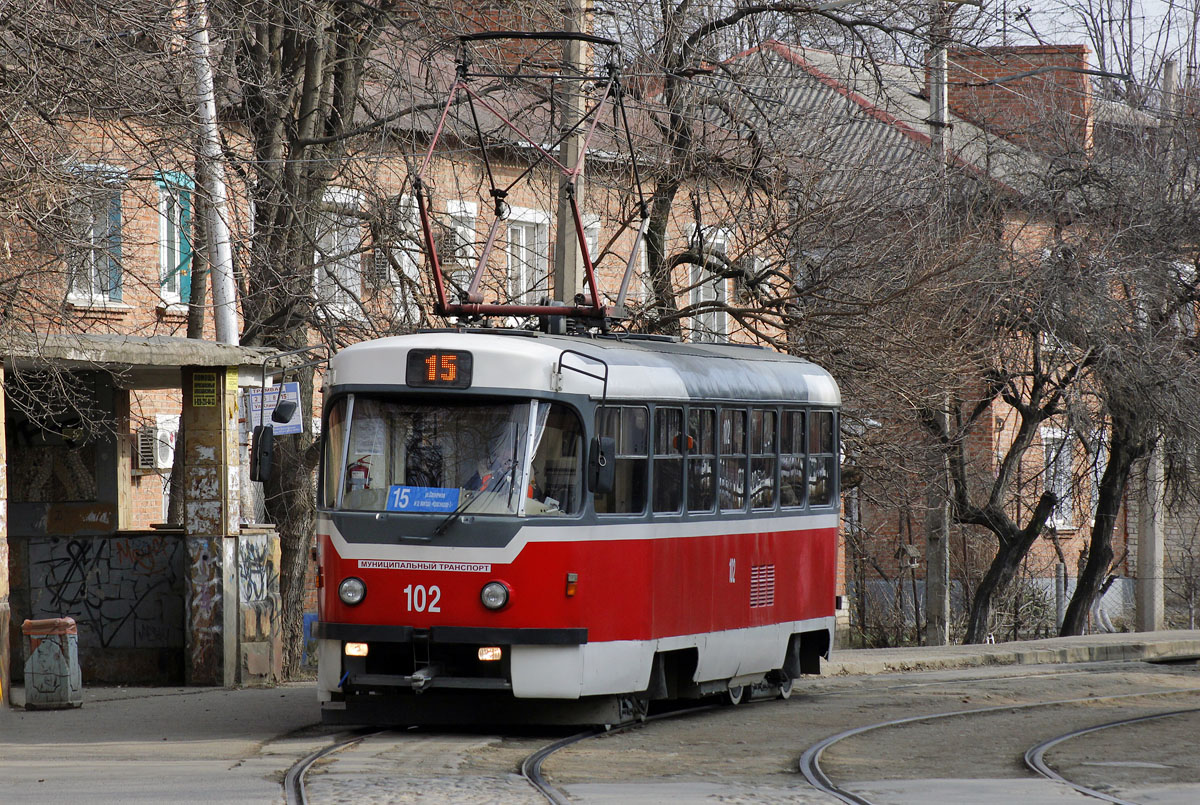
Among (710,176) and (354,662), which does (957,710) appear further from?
(710,176)

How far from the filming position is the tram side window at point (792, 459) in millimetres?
14055

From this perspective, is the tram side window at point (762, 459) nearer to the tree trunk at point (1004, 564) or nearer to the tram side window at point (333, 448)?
the tram side window at point (333, 448)

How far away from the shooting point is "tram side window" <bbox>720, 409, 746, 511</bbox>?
13.1m

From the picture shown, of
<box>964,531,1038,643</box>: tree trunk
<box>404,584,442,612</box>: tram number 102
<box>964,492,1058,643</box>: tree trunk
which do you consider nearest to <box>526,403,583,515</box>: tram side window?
<box>404,584,442,612</box>: tram number 102

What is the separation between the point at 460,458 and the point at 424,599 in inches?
36.8

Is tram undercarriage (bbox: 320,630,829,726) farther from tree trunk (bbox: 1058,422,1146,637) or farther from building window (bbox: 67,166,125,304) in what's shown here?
tree trunk (bbox: 1058,422,1146,637)

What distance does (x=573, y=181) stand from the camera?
14688 millimetres

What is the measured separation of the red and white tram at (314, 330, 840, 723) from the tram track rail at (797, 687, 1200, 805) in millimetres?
1322

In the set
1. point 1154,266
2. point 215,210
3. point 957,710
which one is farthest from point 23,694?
point 1154,266

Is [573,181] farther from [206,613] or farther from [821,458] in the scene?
[206,613]

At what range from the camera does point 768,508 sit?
13.8m

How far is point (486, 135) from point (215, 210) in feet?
13.7

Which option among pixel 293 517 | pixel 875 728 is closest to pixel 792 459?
pixel 875 728

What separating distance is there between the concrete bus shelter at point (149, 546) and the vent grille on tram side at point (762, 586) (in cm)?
478
